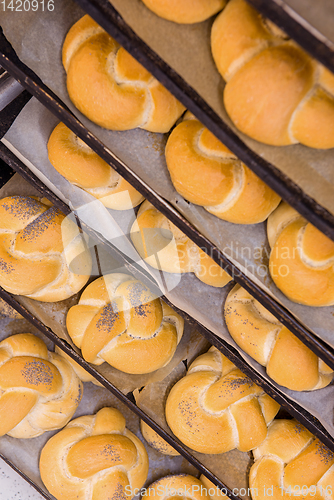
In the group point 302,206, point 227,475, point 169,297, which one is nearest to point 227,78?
point 302,206

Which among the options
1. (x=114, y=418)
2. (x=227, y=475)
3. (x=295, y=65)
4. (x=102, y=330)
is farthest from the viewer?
(x=114, y=418)

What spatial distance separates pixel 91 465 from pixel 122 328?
583 mm

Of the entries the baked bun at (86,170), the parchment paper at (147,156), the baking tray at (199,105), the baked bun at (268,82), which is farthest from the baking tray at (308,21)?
the baked bun at (86,170)

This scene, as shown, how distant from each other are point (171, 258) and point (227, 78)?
0.58 meters

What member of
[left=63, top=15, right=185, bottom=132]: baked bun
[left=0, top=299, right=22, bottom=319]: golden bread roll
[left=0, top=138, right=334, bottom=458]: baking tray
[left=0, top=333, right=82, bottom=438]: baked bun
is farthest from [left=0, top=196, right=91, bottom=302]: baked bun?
[left=63, top=15, right=185, bottom=132]: baked bun

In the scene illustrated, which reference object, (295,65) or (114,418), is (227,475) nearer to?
(114,418)

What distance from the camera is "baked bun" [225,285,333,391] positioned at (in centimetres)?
112

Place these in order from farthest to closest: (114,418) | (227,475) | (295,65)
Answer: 1. (114,418)
2. (227,475)
3. (295,65)

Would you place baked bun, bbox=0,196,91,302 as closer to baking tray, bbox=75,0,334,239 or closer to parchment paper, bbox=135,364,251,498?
parchment paper, bbox=135,364,251,498

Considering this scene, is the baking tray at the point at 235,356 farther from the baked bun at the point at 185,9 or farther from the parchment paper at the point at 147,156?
the baked bun at the point at 185,9

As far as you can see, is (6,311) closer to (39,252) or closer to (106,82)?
(39,252)

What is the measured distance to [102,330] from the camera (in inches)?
51.3

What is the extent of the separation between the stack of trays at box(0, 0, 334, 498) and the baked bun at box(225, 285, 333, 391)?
1.4 inches

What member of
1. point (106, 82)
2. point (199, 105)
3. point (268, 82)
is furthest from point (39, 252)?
point (268, 82)
